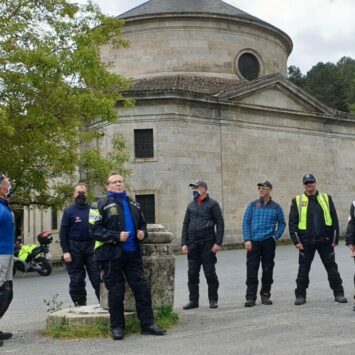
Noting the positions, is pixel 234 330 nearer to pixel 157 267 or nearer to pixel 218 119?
pixel 157 267

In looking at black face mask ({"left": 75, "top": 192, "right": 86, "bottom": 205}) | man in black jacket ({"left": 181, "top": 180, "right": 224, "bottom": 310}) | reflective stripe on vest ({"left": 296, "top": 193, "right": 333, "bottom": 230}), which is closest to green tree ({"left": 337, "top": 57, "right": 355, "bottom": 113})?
reflective stripe on vest ({"left": 296, "top": 193, "right": 333, "bottom": 230})

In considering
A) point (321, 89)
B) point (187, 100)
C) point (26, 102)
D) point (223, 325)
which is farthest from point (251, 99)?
point (321, 89)

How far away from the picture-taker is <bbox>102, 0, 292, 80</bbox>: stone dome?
31.0m

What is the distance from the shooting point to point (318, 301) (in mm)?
9250

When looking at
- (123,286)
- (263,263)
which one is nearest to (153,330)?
(123,286)

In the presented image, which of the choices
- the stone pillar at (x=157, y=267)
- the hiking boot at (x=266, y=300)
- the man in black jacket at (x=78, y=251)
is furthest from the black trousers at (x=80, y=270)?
the hiking boot at (x=266, y=300)

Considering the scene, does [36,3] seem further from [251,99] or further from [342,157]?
[342,157]

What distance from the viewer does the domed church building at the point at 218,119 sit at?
26.4m

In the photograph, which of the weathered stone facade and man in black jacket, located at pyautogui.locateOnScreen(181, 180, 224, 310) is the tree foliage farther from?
man in black jacket, located at pyautogui.locateOnScreen(181, 180, 224, 310)

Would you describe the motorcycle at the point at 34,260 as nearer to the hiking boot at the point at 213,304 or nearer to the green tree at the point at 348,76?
the hiking boot at the point at 213,304

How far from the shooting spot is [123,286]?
7004mm

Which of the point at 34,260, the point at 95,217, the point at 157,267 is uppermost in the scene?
the point at 95,217

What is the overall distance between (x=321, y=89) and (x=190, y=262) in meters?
56.6

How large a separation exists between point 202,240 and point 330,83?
191 feet
